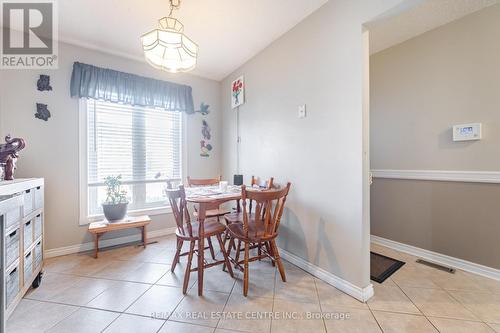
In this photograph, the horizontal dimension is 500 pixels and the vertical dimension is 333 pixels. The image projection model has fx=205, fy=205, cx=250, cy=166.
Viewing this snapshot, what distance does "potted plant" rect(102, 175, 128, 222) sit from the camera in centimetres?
252

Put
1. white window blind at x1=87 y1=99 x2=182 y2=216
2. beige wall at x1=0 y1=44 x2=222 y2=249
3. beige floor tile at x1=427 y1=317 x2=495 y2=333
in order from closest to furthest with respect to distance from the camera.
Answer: beige floor tile at x1=427 y1=317 x2=495 y2=333 → beige wall at x1=0 y1=44 x2=222 y2=249 → white window blind at x1=87 y1=99 x2=182 y2=216

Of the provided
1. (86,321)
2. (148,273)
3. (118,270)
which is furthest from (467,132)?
(118,270)

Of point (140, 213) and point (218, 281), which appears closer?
point (218, 281)

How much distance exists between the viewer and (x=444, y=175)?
2.16 metres

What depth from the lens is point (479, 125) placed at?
1.94 m

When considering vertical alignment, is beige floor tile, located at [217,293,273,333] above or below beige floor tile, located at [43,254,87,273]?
below

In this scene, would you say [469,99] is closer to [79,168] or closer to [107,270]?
[107,270]

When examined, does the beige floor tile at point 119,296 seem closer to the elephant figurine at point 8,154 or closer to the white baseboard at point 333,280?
the elephant figurine at point 8,154

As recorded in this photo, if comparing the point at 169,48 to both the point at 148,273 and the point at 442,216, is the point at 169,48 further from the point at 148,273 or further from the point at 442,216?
the point at 442,216

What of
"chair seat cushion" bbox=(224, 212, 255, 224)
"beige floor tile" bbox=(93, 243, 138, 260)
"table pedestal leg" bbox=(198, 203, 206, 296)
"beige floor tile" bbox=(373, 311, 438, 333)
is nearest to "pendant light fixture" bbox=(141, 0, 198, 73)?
"table pedestal leg" bbox=(198, 203, 206, 296)

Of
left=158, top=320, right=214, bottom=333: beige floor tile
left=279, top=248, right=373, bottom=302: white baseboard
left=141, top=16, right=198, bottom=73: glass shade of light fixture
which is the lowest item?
left=158, top=320, right=214, bottom=333: beige floor tile

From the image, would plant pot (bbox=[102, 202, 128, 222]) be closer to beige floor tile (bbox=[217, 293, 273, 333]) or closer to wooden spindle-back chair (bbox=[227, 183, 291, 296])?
wooden spindle-back chair (bbox=[227, 183, 291, 296])

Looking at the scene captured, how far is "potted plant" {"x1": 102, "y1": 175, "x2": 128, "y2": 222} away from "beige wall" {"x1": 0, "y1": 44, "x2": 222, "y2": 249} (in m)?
0.34

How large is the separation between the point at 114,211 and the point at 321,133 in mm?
2570
